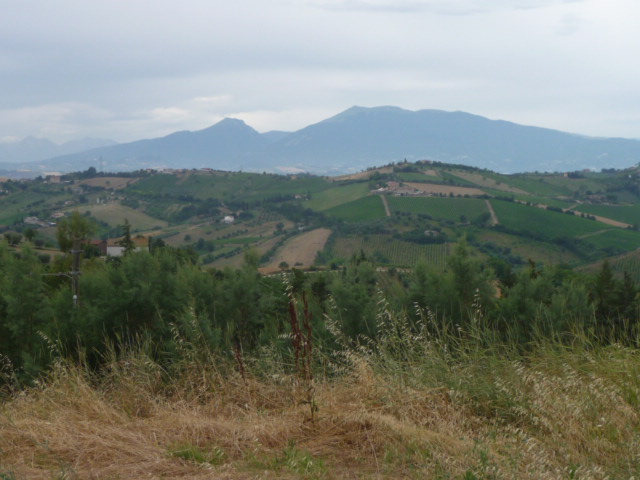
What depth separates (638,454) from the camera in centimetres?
Result: 273

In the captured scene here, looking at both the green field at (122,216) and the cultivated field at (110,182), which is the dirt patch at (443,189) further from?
the cultivated field at (110,182)

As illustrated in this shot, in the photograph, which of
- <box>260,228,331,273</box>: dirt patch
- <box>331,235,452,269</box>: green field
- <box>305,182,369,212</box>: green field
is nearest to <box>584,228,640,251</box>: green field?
<box>331,235,452,269</box>: green field

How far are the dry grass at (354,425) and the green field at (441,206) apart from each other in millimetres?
83900

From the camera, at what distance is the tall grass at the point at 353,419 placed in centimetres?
293

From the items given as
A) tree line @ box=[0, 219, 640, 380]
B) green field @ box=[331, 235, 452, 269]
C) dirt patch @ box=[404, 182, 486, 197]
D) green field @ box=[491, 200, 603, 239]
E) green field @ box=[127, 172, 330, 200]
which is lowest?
green field @ box=[331, 235, 452, 269]

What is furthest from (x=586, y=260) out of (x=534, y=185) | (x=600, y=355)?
(x=600, y=355)

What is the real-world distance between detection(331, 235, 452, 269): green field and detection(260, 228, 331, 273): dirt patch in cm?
267

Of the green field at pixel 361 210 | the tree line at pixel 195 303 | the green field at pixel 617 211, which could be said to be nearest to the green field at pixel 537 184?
the green field at pixel 617 211

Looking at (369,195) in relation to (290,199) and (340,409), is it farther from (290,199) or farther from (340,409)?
(340,409)

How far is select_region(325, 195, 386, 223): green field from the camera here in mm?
90250

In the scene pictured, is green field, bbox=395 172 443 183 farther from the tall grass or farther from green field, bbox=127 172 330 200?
the tall grass

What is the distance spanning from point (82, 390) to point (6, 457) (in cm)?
93

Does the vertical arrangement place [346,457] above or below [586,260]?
above

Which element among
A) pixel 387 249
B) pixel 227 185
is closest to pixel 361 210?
pixel 387 249
